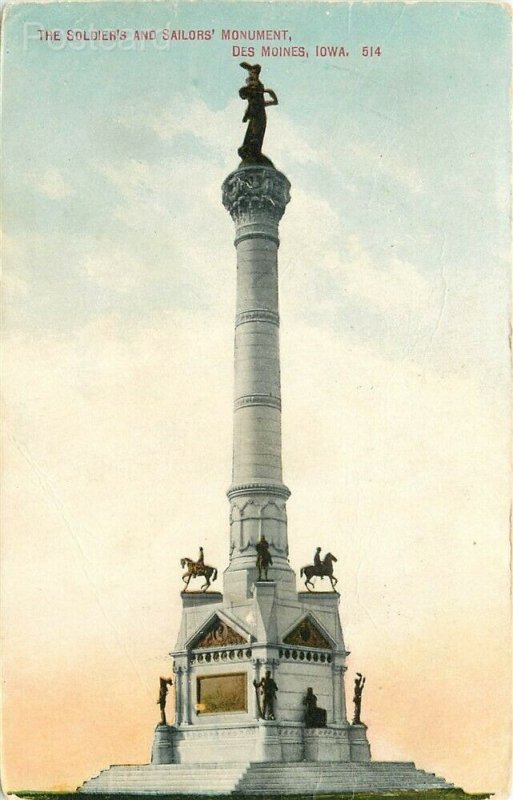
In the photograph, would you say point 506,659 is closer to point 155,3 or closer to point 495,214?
point 495,214

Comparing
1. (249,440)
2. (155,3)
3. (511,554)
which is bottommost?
(511,554)

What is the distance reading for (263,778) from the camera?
23719 millimetres

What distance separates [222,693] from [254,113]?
13.6 meters

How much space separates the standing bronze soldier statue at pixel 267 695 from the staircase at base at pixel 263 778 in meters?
1.36

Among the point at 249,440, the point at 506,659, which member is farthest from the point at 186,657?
the point at 506,659

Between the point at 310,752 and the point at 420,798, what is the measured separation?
133 inches

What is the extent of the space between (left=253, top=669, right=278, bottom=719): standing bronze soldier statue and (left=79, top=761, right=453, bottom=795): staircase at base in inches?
53.6

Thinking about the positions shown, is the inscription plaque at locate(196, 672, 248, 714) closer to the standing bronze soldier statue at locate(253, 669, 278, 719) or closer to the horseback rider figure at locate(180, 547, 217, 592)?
the standing bronze soldier statue at locate(253, 669, 278, 719)


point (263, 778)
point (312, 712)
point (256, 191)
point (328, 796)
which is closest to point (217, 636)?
point (312, 712)

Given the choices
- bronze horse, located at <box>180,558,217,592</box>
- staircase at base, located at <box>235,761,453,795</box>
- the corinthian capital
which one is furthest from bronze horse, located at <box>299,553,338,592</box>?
the corinthian capital

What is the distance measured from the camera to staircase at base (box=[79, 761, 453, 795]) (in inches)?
925

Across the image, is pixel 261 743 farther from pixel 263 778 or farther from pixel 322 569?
pixel 322 569

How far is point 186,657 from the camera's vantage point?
27.5 m

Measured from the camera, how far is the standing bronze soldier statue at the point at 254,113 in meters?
26.7
